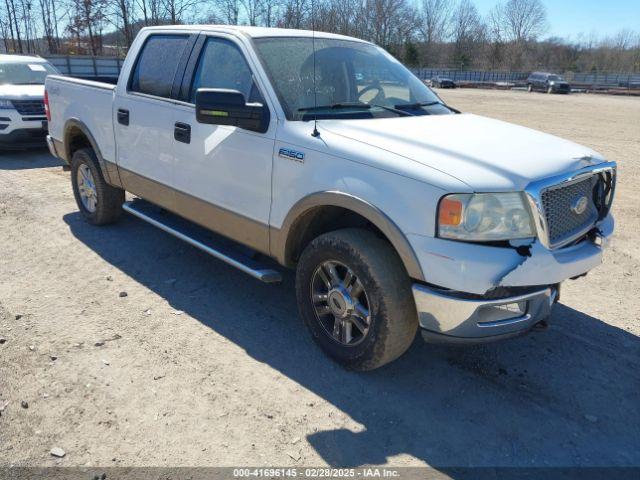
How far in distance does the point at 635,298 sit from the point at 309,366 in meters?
2.90

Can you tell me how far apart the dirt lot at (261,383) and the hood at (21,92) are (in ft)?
19.0

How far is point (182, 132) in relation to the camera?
4.30 metres

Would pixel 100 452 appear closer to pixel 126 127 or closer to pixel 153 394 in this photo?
pixel 153 394

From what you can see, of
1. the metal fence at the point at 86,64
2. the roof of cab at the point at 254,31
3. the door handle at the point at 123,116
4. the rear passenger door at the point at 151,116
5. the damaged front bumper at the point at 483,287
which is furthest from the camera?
the metal fence at the point at 86,64

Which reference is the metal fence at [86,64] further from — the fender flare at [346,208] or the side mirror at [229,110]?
the fender flare at [346,208]

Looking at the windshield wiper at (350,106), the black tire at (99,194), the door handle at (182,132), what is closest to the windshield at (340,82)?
the windshield wiper at (350,106)

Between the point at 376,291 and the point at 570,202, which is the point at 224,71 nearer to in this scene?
the point at 376,291

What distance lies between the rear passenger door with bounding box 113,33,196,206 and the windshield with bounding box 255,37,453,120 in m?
0.97

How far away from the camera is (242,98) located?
3480 mm

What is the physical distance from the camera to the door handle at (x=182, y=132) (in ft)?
14.0

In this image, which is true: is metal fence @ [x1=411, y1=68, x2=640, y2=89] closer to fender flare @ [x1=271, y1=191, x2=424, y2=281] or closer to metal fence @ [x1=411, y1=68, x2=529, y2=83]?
metal fence @ [x1=411, y1=68, x2=529, y2=83]

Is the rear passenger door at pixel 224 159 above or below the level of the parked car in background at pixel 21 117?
above

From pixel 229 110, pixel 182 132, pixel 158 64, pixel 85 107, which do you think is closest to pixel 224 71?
pixel 182 132

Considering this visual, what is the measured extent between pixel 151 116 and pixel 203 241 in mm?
1183
